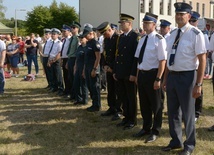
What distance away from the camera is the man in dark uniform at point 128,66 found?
562cm

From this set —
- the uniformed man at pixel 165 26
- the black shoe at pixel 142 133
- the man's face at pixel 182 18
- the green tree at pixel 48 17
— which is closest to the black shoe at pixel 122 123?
the black shoe at pixel 142 133

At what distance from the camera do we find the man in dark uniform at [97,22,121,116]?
6.47m

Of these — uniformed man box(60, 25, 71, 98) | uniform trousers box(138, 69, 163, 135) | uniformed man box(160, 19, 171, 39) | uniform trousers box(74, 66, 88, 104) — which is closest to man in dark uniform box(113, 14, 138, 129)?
uniform trousers box(138, 69, 163, 135)

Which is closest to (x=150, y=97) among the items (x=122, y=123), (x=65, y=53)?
(x=122, y=123)

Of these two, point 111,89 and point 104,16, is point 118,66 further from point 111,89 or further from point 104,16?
point 104,16

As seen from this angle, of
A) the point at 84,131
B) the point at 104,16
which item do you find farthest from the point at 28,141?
the point at 104,16

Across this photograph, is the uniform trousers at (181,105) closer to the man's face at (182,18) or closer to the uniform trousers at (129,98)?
the man's face at (182,18)

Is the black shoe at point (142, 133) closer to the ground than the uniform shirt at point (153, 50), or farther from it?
closer to the ground

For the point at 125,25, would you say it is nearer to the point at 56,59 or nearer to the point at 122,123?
the point at 122,123

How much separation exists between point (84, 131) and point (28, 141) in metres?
1.10

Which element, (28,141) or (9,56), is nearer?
(28,141)

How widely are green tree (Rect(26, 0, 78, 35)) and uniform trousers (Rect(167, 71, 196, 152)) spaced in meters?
49.5

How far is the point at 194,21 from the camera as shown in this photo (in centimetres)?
600

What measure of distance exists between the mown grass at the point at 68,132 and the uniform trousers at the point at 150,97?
0.41 meters
